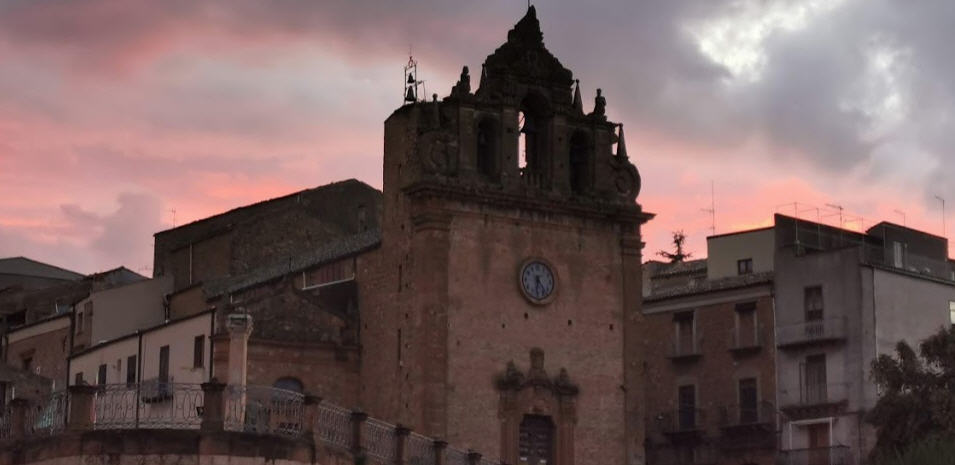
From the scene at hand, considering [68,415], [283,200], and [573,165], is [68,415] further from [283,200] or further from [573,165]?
[283,200]

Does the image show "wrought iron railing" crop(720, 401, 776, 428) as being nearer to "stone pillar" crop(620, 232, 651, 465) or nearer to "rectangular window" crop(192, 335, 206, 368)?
"stone pillar" crop(620, 232, 651, 465)

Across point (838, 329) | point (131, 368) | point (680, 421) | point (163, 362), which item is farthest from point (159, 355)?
point (838, 329)

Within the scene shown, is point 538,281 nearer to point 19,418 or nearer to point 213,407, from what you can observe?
point 213,407

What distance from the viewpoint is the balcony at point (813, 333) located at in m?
68.0

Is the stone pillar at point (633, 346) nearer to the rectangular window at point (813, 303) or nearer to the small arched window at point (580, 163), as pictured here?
the small arched window at point (580, 163)

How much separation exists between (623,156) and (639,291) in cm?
437

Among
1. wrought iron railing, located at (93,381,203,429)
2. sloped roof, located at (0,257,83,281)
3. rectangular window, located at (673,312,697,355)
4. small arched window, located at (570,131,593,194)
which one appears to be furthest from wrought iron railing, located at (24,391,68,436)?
sloped roof, located at (0,257,83,281)

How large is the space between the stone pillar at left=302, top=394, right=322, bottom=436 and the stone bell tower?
15.8 m

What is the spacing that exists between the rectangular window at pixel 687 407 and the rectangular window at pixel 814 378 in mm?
4561

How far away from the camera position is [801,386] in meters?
68.7

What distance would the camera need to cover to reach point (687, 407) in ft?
235

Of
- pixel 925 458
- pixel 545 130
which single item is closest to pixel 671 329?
pixel 545 130

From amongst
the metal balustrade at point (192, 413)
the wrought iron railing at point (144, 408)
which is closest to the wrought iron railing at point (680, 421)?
the metal balustrade at point (192, 413)

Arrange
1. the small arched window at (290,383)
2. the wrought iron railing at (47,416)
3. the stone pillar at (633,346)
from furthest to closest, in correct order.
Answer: the stone pillar at (633,346)
the small arched window at (290,383)
the wrought iron railing at (47,416)
